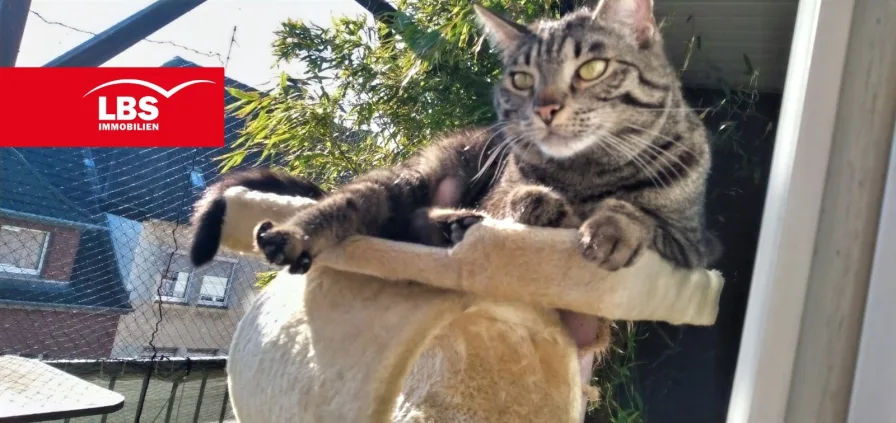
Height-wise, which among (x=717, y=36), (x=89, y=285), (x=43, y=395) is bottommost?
(x=43, y=395)

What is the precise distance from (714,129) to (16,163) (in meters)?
1.80

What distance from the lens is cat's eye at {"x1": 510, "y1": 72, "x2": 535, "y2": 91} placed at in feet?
3.28

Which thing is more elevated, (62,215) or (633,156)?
(633,156)

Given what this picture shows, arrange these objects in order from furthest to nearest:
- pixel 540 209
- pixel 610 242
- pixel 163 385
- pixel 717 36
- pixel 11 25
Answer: pixel 163 385 → pixel 11 25 → pixel 717 36 → pixel 540 209 → pixel 610 242

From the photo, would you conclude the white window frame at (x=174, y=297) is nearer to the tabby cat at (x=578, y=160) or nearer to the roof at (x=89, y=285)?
the roof at (x=89, y=285)

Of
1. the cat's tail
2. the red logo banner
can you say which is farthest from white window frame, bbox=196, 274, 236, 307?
the cat's tail

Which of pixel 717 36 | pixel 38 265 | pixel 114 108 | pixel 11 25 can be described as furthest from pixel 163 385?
pixel 717 36

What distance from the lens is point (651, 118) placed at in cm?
93

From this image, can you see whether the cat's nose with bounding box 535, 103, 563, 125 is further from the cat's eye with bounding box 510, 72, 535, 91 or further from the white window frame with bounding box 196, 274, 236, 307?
the white window frame with bounding box 196, 274, 236, 307

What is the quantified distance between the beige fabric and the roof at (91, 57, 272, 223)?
3.19ft

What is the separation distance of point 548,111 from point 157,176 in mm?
1407

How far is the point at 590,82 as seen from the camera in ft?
2.97

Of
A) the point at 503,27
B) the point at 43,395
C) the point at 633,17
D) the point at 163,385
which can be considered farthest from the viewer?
the point at 163,385

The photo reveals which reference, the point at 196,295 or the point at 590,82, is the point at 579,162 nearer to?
the point at 590,82
